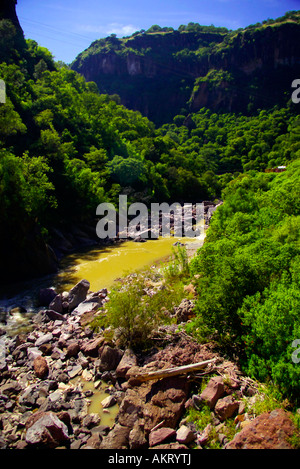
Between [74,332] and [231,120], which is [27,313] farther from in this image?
[231,120]

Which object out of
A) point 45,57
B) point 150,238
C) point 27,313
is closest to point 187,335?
point 27,313

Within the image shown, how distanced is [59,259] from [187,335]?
1714 cm

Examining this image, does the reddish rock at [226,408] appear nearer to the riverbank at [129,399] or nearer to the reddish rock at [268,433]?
the riverbank at [129,399]

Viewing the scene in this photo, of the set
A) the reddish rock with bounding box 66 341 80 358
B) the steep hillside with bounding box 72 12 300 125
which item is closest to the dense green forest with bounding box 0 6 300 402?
the reddish rock with bounding box 66 341 80 358

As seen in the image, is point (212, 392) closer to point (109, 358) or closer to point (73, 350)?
point (109, 358)

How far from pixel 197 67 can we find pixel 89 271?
150444 millimetres

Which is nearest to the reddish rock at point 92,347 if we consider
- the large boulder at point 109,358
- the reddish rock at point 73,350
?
the reddish rock at point 73,350

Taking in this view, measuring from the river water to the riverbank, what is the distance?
297 cm

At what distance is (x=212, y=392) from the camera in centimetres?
616

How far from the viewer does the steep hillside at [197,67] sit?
4614 inches

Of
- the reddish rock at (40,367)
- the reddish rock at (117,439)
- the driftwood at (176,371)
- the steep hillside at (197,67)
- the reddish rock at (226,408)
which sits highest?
the steep hillside at (197,67)

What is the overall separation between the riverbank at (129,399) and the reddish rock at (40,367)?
0.03 meters

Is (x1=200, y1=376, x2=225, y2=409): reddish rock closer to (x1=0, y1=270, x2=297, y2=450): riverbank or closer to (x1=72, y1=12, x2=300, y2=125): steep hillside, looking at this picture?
(x1=0, y1=270, x2=297, y2=450): riverbank

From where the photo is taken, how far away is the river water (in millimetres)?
13672
